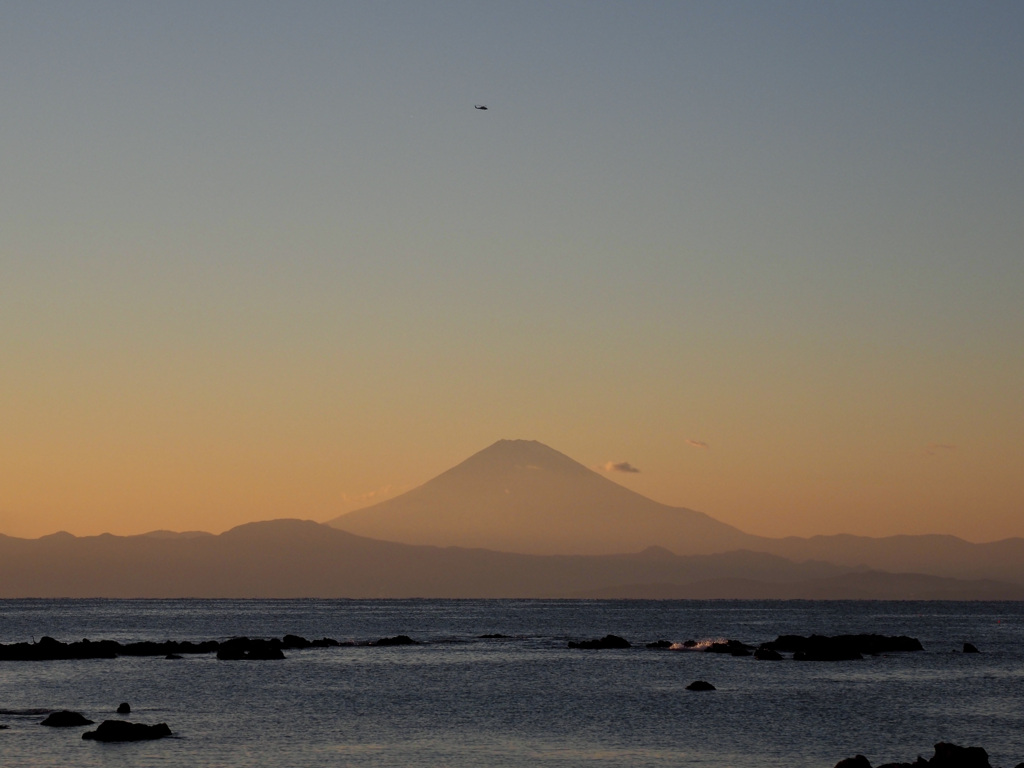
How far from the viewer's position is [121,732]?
5247 cm

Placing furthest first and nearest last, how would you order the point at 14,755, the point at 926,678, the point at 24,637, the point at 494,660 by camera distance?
the point at 24,637 → the point at 494,660 → the point at 926,678 → the point at 14,755

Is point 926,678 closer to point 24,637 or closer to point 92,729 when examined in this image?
point 92,729

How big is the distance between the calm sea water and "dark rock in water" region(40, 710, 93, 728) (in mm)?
712

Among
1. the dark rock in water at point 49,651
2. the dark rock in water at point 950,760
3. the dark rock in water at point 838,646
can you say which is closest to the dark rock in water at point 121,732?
the dark rock in water at point 950,760

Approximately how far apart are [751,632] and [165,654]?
8887 cm

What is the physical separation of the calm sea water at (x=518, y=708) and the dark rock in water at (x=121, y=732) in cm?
97

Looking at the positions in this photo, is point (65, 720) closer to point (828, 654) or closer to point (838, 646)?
point (828, 654)

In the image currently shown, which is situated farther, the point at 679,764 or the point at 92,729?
the point at 92,729

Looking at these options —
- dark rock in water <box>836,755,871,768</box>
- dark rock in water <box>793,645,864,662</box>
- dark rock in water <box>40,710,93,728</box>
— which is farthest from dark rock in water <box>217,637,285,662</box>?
dark rock in water <box>836,755,871,768</box>

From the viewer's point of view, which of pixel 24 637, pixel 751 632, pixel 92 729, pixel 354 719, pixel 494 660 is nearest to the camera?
pixel 92 729

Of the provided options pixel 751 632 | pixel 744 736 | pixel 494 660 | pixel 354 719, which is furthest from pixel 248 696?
pixel 751 632

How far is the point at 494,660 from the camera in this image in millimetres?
107875

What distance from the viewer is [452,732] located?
5809 cm

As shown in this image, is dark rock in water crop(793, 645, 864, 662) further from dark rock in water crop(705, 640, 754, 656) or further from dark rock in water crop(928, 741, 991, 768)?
dark rock in water crop(928, 741, 991, 768)
